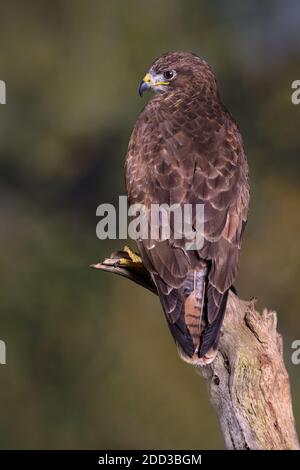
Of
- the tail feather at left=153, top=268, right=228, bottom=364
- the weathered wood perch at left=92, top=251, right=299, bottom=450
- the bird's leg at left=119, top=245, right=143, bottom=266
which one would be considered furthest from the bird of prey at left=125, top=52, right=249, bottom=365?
the bird's leg at left=119, top=245, right=143, bottom=266

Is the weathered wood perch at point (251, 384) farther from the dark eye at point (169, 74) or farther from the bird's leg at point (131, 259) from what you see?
the dark eye at point (169, 74)

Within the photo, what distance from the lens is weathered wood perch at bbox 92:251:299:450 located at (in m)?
4.52

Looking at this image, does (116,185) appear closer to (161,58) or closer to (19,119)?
(19,119)

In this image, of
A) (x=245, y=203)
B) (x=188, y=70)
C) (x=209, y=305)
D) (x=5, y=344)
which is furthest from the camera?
(x=5, y=344)

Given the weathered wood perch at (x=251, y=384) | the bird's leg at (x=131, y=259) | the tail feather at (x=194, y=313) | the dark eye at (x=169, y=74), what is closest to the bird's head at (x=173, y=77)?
the dark eye at (x=169, y=74)

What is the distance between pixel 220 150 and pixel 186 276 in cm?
87

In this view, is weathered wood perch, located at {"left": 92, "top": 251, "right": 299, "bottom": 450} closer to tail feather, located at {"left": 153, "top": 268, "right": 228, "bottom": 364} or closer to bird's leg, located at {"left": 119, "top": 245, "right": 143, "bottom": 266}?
tail feather, located at {"left": 153, "top": 268, "right": 228, "bottom": 364}

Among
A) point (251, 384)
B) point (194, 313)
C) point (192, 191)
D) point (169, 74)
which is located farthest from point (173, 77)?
point (251, 384)

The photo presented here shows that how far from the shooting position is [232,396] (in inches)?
183

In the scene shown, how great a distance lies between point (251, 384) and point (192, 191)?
1.12m

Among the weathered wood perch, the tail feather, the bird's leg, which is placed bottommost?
the weathered wood perch

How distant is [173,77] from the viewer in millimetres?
6164

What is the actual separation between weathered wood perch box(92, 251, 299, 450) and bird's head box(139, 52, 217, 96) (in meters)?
1.71

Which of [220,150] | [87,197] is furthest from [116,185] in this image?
[220,150]
